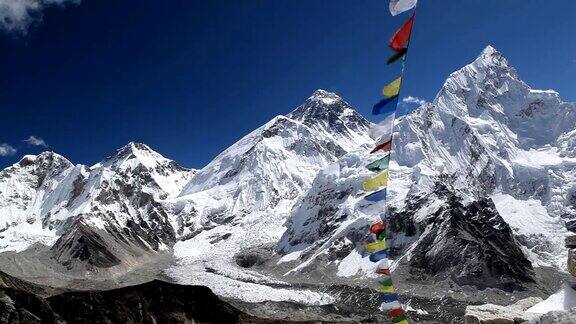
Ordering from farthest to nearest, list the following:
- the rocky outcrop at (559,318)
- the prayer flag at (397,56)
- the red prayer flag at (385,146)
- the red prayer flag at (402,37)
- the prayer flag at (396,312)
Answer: the prayer flag at (396,312), the red prayer flag at (385,146), the prayer flag at (397,56), the red prayer flag at (402,37), the rocky outcrop at (559,318)

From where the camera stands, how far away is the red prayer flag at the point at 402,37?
18.4 m

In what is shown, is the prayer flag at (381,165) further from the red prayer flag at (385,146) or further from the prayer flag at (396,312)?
the prayer flag at (396,312)

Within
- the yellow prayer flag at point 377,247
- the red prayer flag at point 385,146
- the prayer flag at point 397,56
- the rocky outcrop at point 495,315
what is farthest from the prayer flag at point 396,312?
the prayer flag at point 397,56

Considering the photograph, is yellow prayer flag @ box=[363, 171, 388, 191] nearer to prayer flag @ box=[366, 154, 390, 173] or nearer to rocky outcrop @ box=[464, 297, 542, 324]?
prayer flag @ box=[366, 154, 390, 173]

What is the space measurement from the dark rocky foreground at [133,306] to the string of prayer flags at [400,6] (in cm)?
6984

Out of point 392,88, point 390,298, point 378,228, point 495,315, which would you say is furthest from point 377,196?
point 495,315

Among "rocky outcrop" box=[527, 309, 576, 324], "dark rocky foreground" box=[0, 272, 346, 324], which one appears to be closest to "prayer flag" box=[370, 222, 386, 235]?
"rocky outcrop" box=[527, 309, 576, 324]

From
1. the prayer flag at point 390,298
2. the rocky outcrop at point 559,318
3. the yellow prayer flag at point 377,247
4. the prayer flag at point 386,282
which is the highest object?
the yellow prayer flag at point 377,247

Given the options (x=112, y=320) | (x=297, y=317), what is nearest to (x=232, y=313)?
(x=112, y=320)

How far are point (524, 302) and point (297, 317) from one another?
162175 millimetres

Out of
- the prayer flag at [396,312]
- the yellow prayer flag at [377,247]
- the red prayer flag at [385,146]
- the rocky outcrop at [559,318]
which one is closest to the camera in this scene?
the rocky outcrop at [559,318]

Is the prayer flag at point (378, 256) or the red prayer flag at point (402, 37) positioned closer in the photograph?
the red prayer flag at point (402, 37)

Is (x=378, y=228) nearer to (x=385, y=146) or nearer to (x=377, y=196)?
(x=377, y=196)

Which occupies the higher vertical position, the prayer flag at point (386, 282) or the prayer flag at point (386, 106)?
the prayer flag at point (386, 106)
